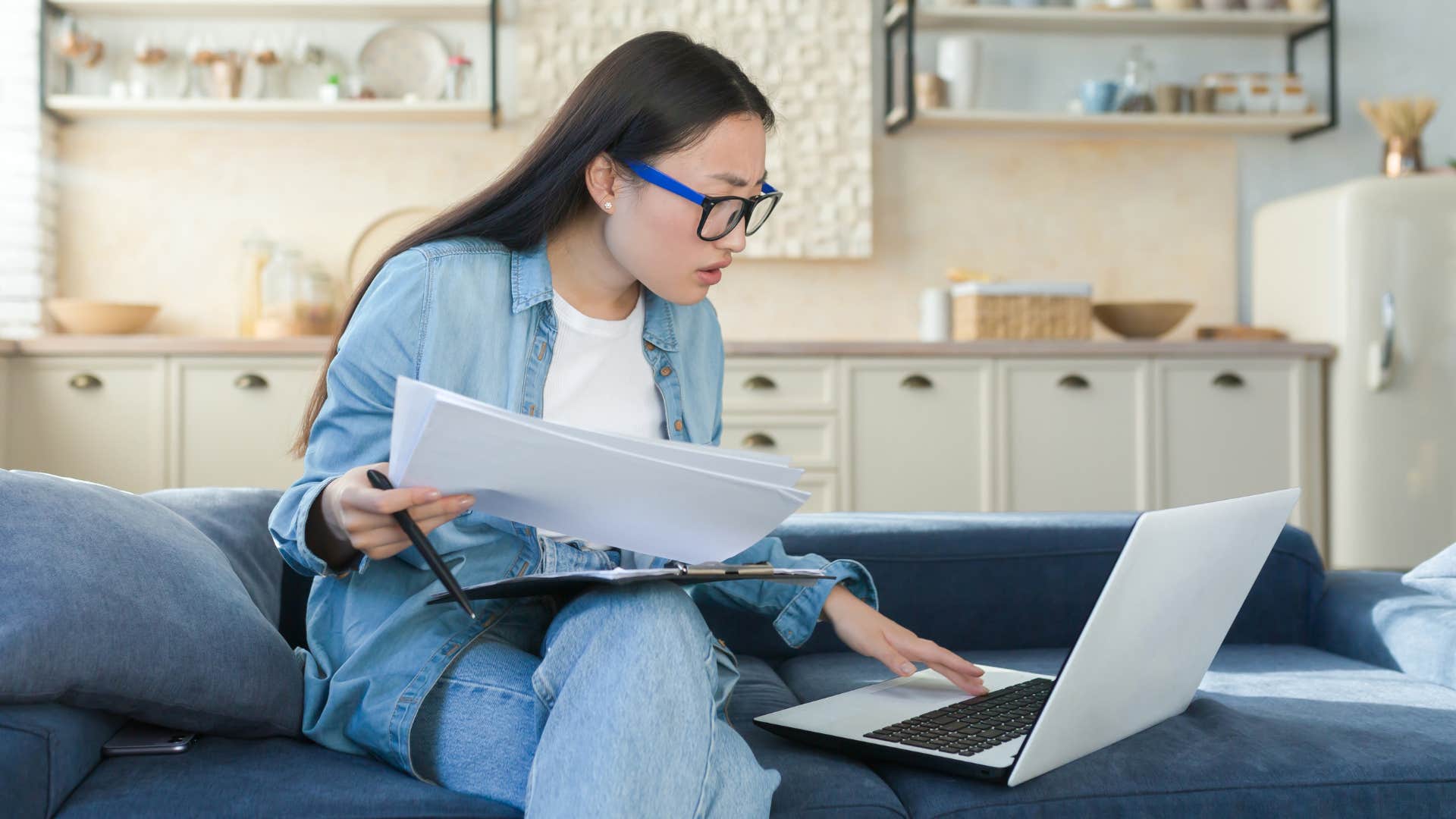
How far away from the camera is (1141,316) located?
4250 mm

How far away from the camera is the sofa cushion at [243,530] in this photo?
1.59m

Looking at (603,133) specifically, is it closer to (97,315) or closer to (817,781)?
(817,781)

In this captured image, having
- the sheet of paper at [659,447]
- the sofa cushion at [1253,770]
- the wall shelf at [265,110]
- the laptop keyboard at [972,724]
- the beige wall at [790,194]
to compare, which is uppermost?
the wall shelf at [265,110]

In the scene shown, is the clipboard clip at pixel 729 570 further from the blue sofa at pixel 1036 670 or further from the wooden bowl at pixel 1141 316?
the wooden bowl at pixel 1141 316

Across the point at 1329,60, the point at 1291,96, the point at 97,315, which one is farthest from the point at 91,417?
the point at 1329,60

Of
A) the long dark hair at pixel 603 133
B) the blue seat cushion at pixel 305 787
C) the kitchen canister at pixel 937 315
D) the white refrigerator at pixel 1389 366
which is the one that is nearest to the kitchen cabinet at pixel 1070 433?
the kitchen canister at pixel 937 315

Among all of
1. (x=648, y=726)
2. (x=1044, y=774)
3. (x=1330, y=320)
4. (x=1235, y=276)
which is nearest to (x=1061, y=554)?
(x=1044, y=774)

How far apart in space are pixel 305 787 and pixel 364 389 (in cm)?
38

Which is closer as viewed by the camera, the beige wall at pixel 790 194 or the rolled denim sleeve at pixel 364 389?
the rolled denim sleeve at pixel 364 389

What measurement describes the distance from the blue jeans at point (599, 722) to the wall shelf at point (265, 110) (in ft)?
10.6

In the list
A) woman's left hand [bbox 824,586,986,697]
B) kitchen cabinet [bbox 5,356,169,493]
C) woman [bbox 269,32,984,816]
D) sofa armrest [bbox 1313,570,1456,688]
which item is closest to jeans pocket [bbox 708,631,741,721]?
woman [bbox 269,32,984,816]

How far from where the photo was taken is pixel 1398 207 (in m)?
3.93

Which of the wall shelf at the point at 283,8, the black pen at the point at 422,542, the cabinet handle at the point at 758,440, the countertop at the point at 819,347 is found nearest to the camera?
the black pen at the point at 422,542

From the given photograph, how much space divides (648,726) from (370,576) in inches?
16.2
